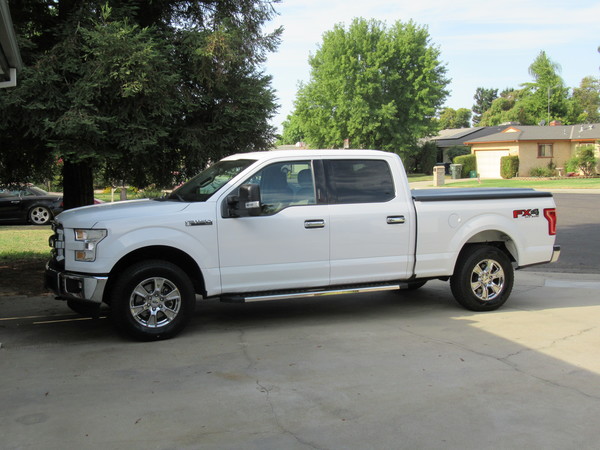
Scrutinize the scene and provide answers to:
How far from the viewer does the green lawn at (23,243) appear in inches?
482

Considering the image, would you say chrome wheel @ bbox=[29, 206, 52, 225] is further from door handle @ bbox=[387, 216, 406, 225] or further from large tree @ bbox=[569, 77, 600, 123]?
large tree @ bbox=[569, 77, 600, 123]

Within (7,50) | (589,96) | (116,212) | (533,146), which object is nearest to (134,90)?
(7,50)

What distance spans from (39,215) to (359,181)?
15682mm

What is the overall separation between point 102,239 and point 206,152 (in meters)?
3.79

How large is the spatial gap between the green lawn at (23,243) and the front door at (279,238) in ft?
22.4

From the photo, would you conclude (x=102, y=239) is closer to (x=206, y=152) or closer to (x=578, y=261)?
(x=206, y=152)

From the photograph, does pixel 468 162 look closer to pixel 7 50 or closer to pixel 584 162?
pixel 584 162

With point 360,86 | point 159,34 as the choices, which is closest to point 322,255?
point 159,34

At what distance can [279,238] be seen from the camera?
6.72 metres

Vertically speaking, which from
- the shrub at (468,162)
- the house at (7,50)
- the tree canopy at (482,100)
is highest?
the tree canopy at (482,100)

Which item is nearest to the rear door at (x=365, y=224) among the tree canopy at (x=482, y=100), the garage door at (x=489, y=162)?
the garage door at (x=489, y=162)

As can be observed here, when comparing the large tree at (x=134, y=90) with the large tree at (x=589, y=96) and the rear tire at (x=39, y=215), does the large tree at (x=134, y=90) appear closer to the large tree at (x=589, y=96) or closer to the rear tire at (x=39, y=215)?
the rear tire at (x=39, y=215)

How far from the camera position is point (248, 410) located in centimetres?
454

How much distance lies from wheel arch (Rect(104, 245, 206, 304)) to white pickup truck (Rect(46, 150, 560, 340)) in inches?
0.5
